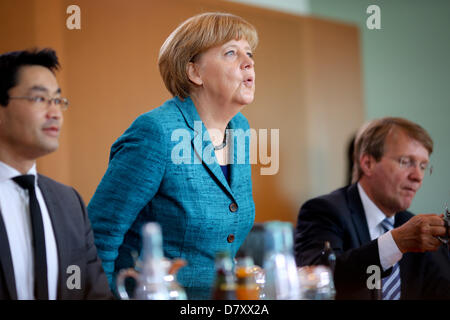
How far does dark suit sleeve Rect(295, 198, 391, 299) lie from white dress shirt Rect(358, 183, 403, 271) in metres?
0.02

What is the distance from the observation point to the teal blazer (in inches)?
51.4

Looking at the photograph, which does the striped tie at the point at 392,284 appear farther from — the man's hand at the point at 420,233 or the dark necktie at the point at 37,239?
the dark necktie at the point at 37,239

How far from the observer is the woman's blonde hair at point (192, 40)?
1.37 metres

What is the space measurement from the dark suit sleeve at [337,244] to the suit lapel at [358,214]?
0.02 metres

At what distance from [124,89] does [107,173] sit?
0.28 m

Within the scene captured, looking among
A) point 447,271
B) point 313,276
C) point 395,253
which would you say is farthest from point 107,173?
point 447,271

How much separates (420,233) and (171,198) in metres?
0.65

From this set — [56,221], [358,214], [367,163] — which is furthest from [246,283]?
[367,163]

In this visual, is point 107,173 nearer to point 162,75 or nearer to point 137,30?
point 162,75

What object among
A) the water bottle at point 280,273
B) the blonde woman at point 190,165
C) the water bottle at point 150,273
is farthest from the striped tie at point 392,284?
the water bottle at point 150,273

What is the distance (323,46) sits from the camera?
1700mm

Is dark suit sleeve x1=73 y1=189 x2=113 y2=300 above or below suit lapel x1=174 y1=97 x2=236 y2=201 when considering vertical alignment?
below

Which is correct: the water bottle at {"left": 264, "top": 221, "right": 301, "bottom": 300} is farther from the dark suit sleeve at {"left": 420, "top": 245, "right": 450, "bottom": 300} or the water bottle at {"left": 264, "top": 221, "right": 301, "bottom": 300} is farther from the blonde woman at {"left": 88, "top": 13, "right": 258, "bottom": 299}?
the dark suit sleeve at {"left": 420, "top": 245, "right": 450, "bottom": 300}

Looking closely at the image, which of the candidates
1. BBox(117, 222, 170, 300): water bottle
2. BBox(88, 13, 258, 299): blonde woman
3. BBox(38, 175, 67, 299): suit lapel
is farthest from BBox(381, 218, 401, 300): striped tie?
BBox(38, 175, 67, 299): suit lapel
